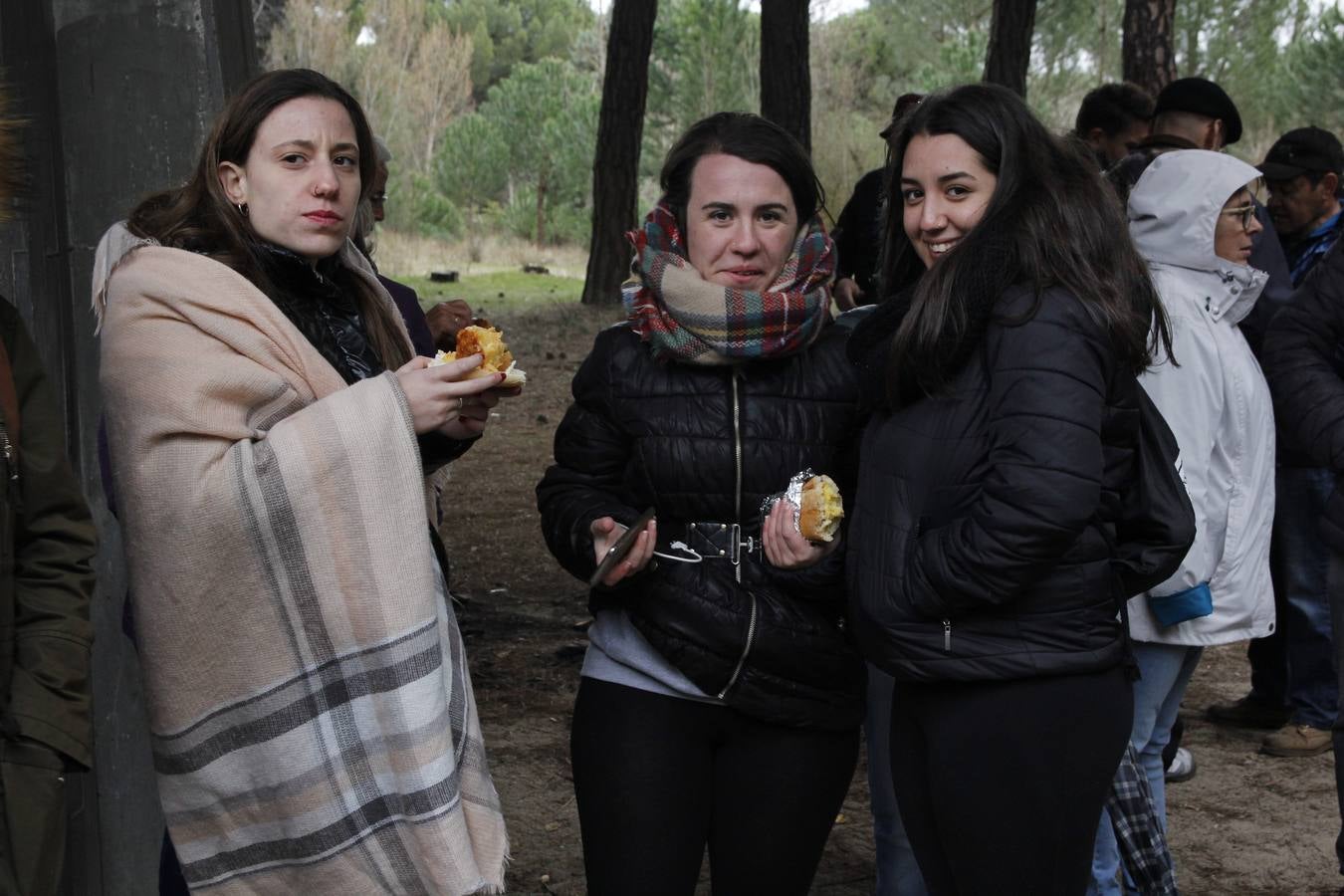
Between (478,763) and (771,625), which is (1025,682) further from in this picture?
(478,763)

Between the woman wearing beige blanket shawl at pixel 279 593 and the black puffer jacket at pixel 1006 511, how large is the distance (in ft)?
2.67

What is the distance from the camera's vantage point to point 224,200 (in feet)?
9.48

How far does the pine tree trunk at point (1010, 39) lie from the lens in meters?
12.8

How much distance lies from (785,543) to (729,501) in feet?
0.65

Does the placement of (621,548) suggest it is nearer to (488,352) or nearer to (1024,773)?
(488,352)

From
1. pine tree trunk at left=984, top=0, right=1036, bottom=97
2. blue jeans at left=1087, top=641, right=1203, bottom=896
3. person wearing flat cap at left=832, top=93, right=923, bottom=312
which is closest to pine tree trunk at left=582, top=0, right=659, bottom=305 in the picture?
pine tree trunk at left=984, top=0, right=1036, bottom=97

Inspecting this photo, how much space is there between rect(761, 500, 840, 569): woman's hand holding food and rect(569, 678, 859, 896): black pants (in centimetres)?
36

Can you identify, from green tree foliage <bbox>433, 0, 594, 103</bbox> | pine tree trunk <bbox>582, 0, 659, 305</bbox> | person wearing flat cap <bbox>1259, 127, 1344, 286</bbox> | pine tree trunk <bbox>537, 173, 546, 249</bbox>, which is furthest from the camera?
green tree foliage <bbox>433, 0, 594, 103</bbox>

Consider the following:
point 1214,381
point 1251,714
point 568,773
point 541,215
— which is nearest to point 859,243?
point 1251,714

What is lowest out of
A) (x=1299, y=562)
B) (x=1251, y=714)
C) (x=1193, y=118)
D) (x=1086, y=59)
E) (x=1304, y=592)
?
(x=1251, y=714)

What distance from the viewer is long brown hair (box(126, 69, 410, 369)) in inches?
112

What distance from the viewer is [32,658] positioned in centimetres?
249

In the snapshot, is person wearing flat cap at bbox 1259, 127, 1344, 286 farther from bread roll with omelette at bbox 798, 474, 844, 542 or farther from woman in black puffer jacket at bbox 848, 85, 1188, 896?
bread roll with omelette at bbox 798, 474, 844, 542

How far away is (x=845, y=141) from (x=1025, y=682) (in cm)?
2350
